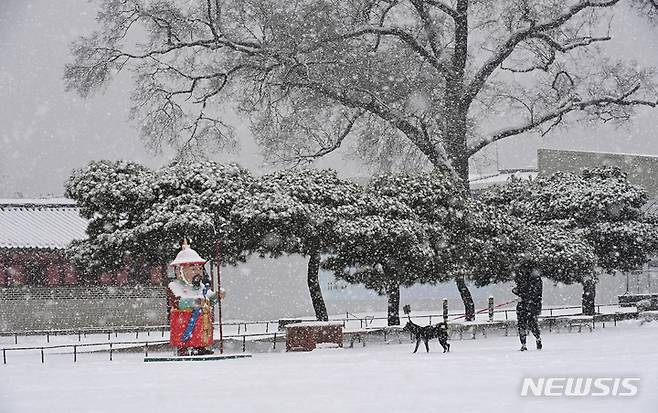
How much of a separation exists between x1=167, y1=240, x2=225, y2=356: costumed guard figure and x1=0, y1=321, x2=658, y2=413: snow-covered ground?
95cm

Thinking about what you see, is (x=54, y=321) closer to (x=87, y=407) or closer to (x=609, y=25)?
(x=609, y=25)

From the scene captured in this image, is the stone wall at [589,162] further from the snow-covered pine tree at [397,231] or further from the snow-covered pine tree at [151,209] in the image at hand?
the snow-covered pine tree at [151,209]

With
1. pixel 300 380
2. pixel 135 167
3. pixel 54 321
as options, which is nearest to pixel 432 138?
pixel 135 167

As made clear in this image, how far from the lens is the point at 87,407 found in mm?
9258

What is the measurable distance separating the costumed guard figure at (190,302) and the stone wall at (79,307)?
643 inches

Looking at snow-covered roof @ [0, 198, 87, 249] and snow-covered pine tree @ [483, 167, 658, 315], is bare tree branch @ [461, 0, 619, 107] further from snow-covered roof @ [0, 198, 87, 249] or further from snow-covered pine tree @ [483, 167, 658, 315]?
snow-covered roof @ [0, 198, 87, 249]

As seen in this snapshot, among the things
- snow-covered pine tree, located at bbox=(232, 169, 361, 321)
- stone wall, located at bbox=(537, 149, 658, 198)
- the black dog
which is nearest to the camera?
the black dog

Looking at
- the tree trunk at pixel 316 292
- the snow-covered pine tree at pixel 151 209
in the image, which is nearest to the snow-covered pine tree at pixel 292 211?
the snow-covered pine tree at pixel 151 209

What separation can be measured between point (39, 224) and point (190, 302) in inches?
713

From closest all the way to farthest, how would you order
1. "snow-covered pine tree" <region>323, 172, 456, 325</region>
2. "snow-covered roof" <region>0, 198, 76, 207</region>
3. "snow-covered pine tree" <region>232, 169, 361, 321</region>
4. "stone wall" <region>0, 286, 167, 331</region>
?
"snow-covered pine tree" <region>232, 169, 361, 321</region>, "snow-covered pine tree" <region>323, 172, 456, 325</region>, "stone wall" <region>0, 286, 167, 331</region>, "snow-covered roof" <region>0, 198, 76, 207</region>

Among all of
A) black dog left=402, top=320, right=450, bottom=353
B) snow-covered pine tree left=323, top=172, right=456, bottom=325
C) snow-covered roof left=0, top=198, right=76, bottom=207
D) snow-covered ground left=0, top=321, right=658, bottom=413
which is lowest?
snow-covered ground left=0, top=321, right=658, bottom=413

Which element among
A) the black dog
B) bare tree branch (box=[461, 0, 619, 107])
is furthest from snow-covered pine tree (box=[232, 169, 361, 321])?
bare tree branch (box=[461, 0, 619, 107])

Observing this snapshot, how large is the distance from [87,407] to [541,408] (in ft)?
12.8

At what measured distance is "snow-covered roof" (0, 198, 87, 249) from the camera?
3216cm
